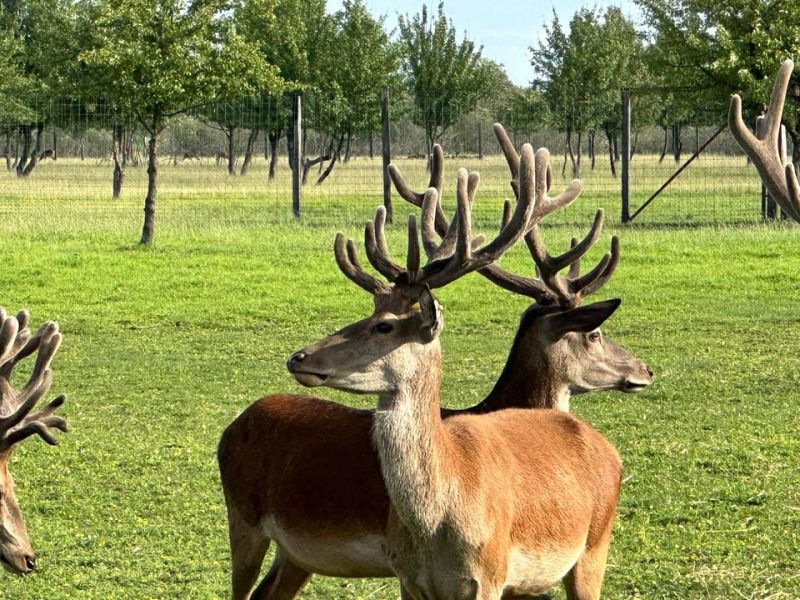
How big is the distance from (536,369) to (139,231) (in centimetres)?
1592

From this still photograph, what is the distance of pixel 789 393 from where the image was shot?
10617 mm

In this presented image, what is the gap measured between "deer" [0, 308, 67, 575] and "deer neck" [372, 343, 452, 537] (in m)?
1.68

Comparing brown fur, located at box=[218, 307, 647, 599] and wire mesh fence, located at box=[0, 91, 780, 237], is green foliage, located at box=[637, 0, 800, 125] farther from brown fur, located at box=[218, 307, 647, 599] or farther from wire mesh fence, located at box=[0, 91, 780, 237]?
brown fur, located at box=[218, 307, 647, 599]

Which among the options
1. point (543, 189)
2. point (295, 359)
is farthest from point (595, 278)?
point (295, 359)

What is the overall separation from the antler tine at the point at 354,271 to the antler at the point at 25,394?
141 cm

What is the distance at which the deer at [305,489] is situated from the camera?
16.7 ft

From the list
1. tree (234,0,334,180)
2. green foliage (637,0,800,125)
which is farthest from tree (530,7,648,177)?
green foliage (637,0,800,125)

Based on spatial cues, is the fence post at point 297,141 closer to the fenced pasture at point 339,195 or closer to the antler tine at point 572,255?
the fenced pasture at point 339,195

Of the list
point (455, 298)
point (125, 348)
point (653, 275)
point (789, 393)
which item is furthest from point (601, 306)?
Answer: point (653, 275)

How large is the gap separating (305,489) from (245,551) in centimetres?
40

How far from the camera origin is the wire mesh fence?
2695 cm

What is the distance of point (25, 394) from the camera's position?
591 cm

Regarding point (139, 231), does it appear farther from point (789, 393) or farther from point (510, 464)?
point (510, 464)

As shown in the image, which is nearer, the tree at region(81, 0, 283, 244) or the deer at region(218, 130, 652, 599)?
the deer at region(218, 130, 652, 599)
